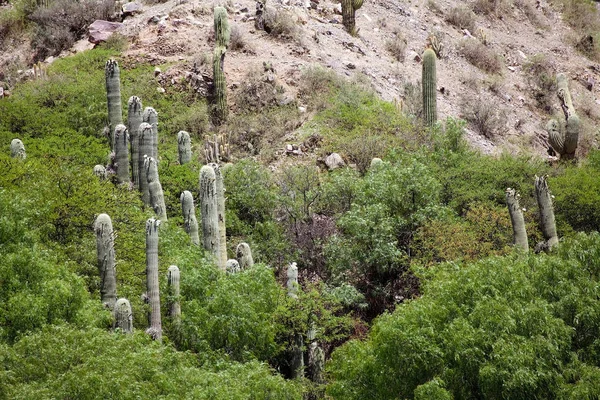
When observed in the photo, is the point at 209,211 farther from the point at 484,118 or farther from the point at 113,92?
the point at 484,118

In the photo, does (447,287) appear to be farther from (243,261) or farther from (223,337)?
(243,261)

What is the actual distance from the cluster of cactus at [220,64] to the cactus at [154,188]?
11931 millimetres

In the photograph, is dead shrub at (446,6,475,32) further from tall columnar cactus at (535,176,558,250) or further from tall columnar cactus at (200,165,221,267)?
tall columnar cactus at (200,165,221,267)

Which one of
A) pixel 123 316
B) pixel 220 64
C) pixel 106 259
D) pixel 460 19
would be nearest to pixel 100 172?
pixel 106 259

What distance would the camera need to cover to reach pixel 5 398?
22.1 meters

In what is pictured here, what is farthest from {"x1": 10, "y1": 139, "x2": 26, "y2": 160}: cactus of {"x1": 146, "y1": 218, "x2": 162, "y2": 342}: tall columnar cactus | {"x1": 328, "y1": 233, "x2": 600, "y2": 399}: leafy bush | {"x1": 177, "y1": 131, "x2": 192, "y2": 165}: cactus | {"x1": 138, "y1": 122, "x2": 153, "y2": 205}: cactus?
{"x1": 328, "y1": 233, "x2": 600, "y2": 399}: leafy bush

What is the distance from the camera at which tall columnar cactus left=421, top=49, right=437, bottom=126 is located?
44250 mm

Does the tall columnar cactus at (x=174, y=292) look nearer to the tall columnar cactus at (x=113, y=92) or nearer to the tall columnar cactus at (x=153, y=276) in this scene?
the tall columnar cactus at (x=153, y=276)

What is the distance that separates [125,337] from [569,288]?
9244 mm

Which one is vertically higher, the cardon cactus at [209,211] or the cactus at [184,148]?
the cardon cactus at [209,211]

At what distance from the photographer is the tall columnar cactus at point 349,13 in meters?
54.0

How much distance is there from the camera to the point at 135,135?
116 ft

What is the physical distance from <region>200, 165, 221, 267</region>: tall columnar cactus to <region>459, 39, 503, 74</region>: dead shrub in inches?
1071

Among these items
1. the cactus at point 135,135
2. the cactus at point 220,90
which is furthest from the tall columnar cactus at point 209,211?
the cactus at point 220,90
